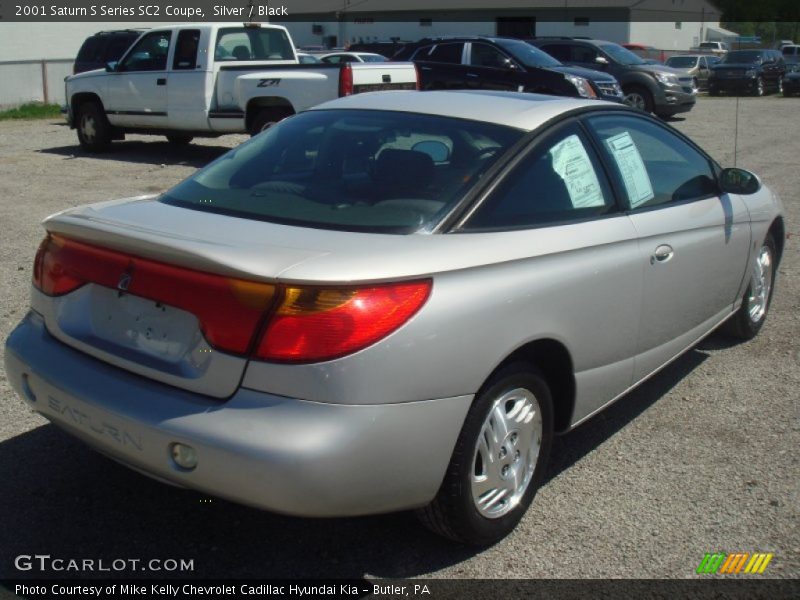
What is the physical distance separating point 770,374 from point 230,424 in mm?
3657

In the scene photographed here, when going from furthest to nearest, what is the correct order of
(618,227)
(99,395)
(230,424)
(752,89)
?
(752,89) → (618,227) → (99,395) → (230,424)

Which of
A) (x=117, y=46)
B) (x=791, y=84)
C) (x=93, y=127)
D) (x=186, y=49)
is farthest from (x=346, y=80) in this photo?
(x=791, y=84)

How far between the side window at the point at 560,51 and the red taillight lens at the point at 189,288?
19.6m

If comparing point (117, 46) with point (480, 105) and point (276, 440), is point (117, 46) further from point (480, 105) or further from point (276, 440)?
point (276, 440)

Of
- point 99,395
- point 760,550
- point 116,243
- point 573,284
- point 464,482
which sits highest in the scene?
point 116,243

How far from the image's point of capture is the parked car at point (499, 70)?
1653cm

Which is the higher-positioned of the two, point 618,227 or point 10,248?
point 618,227

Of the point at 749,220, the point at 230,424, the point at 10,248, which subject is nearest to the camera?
the point at 230,424

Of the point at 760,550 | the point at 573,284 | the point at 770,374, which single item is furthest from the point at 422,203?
the point at 770,374

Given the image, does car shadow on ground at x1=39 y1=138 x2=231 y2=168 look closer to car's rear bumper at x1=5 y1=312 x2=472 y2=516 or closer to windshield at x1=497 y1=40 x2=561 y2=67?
windshield at x1=497 y1=40 x2=561 y2=67

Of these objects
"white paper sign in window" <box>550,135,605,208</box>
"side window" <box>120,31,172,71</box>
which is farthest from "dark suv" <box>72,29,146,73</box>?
"white paper sign in window" <box>550,135,605,208</box>

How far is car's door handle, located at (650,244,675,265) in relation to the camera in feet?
13.5

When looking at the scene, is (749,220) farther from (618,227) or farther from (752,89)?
(752,89)

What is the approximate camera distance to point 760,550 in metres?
3.49
